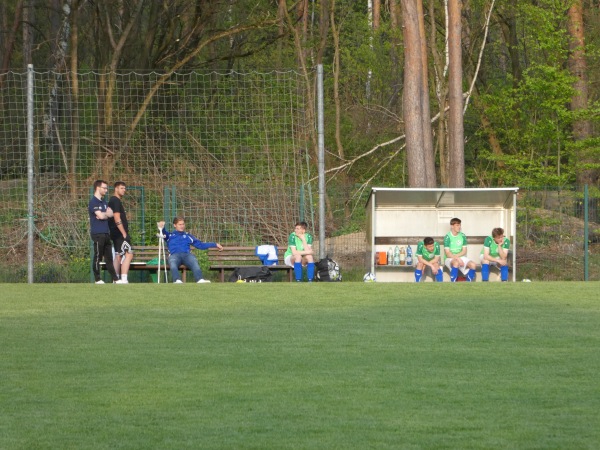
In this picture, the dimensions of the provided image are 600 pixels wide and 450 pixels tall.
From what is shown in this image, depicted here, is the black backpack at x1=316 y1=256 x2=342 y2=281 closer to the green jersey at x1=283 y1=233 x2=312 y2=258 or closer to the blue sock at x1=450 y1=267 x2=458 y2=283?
the green jersey at x1=283 y1=233 x2=312 y2=258

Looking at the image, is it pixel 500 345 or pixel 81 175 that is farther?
pixel 81 175

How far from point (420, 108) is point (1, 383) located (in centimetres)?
1791

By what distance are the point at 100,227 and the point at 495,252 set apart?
6.38 meters

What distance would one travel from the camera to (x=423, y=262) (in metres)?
18.5

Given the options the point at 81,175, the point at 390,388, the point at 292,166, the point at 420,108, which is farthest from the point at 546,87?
the point at 390,388

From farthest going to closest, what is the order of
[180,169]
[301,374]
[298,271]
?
[180,169] → [298,271] → [301,374]

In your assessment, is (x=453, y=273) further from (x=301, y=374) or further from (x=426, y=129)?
(x=301, y=374)

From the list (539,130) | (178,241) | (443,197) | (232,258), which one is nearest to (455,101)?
(539,130)

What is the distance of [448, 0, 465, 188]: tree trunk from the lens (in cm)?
2558

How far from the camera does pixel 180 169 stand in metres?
20.5

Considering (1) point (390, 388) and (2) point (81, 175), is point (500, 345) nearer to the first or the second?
(1) point (390, 388)

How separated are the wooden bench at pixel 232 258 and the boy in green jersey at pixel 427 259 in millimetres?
2081

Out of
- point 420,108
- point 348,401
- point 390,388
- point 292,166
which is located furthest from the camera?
point 420,108

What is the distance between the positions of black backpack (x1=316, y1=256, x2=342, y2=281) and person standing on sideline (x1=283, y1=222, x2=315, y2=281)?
0.13 metres
